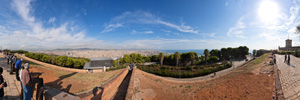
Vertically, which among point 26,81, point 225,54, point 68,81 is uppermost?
point 26,81

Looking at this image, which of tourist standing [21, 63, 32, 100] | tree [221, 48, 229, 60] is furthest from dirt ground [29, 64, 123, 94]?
tree [221, 48, 229, 60]

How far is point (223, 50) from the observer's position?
152 feet

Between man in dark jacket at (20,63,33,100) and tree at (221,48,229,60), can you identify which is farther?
tree at (221,48,229,60)

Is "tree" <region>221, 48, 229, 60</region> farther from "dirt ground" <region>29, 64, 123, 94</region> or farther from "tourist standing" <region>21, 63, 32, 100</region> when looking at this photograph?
"tourist standing" <region>21, 63, 32, 100</region>

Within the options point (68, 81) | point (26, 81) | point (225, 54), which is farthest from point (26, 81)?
point (225, 54)

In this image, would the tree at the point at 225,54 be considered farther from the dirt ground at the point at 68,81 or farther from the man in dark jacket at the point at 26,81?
the man in dark jacket at the point at 26,81

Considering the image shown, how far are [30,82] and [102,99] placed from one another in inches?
155

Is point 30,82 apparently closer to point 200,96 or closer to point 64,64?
point 200,96

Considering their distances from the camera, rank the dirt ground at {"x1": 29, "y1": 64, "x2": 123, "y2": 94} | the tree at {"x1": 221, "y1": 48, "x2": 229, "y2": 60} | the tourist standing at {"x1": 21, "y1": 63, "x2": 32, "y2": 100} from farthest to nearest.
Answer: the tree at {"x1": 221, "y1": 48, "x2": 229, "y2": 60}, the dirt ground at {"x1": 29, "y1": 64, "x2": 123, "y2": 94}, the tourist standing at {"x1": 21, "y1": 63, "x2": 32, "y2": 100}

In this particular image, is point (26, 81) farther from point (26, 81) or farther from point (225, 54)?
point (225, 54)

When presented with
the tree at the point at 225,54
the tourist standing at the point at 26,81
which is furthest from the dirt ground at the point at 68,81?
the tree at the point at 225,54

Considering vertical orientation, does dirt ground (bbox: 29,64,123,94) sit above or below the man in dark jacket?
below

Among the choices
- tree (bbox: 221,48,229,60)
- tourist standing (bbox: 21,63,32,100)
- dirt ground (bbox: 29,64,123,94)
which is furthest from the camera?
tree (bbox: 221,48,229,60)

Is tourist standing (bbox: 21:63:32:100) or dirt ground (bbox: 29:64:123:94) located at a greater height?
tourist standing (bbox: 21:63:32:100)
